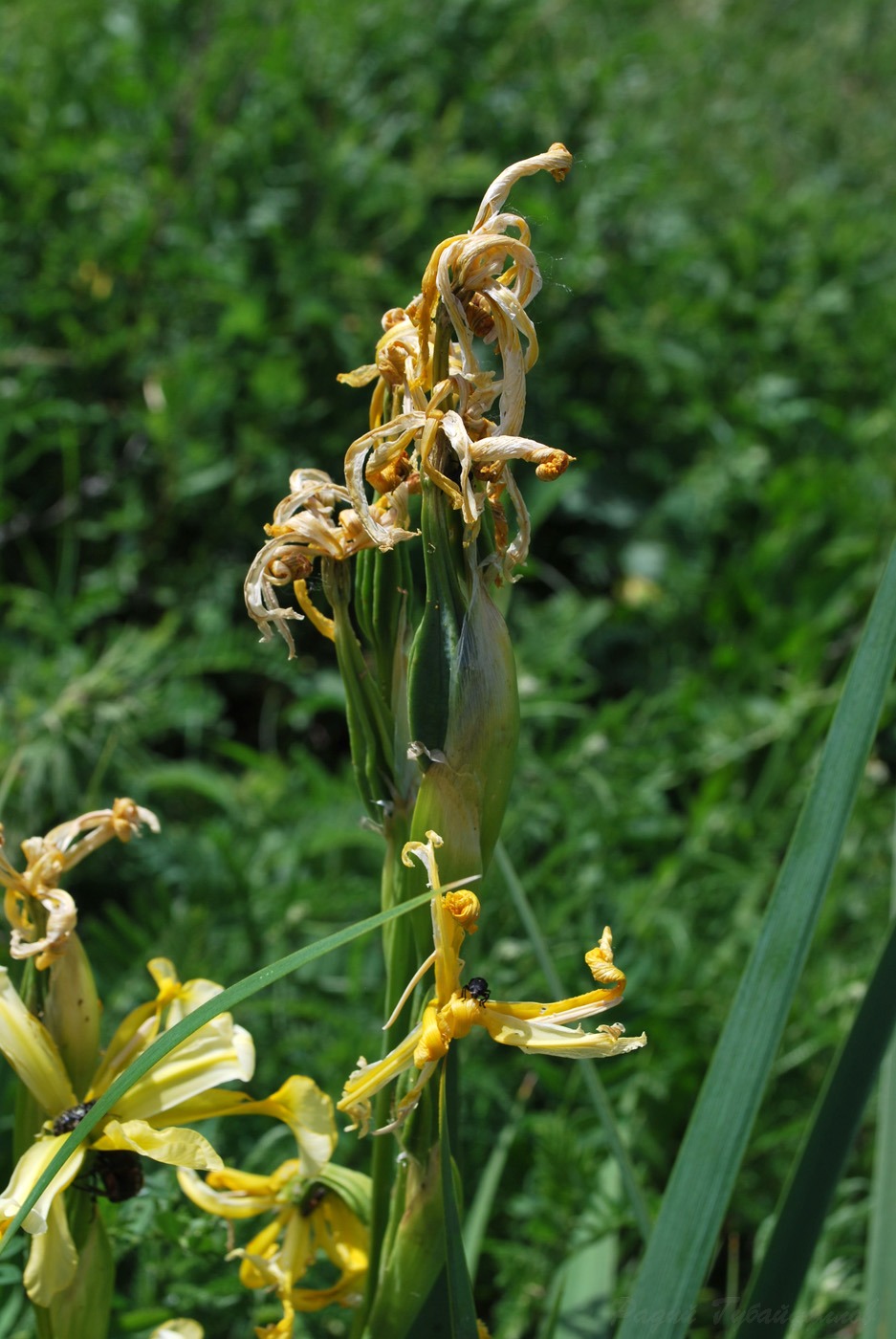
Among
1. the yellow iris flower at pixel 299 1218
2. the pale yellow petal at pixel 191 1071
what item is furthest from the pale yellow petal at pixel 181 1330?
the pale yellow petal at pixel 191 1071

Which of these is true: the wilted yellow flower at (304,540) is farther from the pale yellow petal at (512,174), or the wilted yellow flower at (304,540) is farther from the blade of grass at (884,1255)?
the blade of grass at (884,1255)

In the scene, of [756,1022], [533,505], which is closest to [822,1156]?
[756,1022]

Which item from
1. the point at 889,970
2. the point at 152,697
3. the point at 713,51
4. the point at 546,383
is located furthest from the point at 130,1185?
the point at 713,51

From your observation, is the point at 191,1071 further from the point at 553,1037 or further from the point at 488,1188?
the point at 488,1188

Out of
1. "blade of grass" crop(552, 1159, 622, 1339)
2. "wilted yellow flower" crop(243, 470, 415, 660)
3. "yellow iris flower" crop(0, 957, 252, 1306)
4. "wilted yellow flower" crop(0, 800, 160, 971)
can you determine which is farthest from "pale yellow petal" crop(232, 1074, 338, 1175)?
"blade of grass" crop(552, 1159, 622, 1339)

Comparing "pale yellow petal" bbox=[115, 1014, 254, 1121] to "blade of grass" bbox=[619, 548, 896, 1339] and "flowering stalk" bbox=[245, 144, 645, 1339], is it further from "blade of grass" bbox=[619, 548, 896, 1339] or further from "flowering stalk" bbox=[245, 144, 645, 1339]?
"blade of grass" bbox=[619, 548, 896, 1339]
